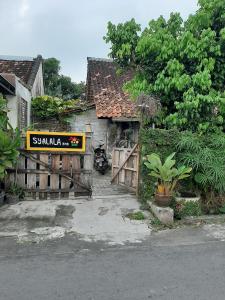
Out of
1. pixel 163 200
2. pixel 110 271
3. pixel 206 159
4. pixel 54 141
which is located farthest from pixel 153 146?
pixel 110 271

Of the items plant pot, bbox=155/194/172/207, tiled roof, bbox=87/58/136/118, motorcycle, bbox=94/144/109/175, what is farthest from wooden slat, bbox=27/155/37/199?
tiled roof, bbox=87/58/136/118

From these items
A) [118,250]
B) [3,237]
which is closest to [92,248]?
[118,250]

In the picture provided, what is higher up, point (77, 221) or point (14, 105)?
point (14, 105)

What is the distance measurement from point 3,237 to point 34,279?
181 cm

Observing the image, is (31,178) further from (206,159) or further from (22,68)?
(22,68)

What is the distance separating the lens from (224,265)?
4.30 metres

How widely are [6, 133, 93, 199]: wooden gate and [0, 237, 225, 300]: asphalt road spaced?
261 centimetres

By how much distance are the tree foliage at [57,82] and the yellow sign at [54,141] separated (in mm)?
21980

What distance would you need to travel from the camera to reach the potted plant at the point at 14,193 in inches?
290

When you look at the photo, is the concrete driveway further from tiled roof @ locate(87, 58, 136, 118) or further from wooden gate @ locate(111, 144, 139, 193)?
tiled roof @ locate(87, 58, 136, 118)

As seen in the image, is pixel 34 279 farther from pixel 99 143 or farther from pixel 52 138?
pixel 99 143

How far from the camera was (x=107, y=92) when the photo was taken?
15.3 metres

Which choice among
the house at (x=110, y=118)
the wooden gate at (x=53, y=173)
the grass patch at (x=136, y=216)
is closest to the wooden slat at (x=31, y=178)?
the wooden gate at (x=53, y=173)

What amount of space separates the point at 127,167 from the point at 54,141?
2481 millimetres
